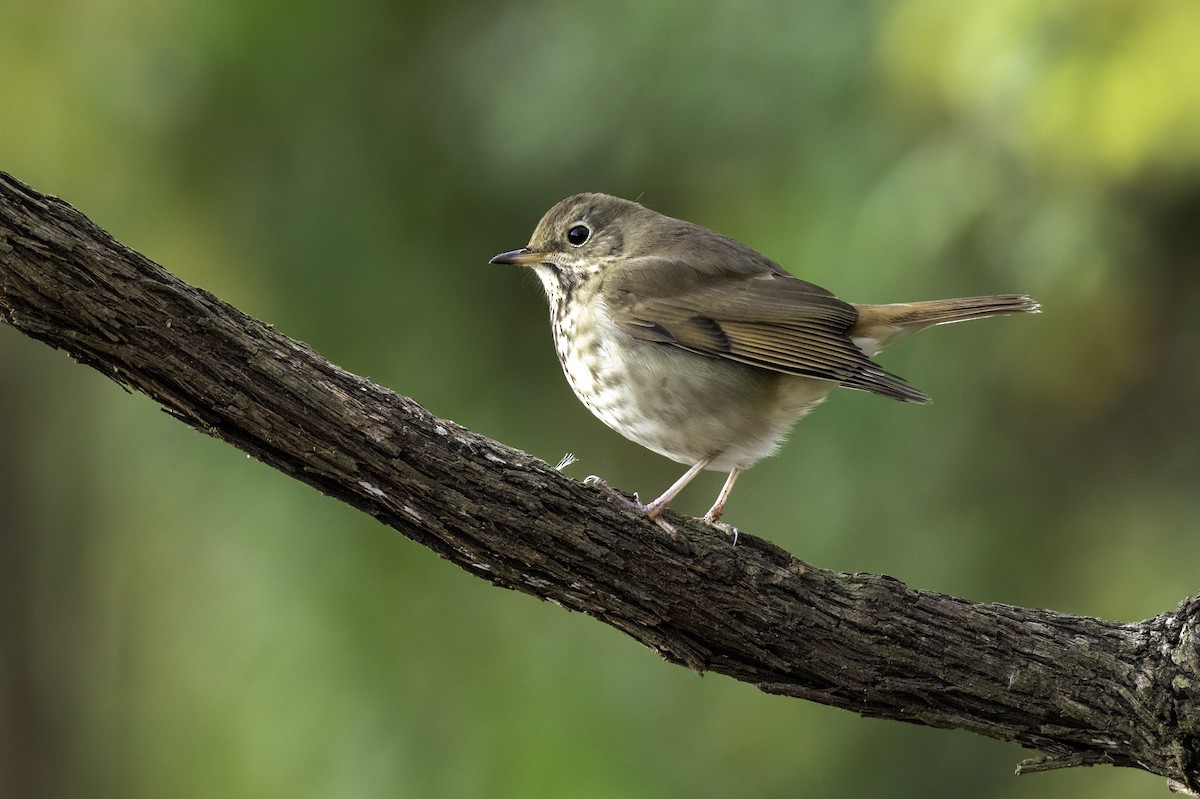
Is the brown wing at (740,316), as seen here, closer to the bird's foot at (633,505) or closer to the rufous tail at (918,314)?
the rufous tail at (918,314)

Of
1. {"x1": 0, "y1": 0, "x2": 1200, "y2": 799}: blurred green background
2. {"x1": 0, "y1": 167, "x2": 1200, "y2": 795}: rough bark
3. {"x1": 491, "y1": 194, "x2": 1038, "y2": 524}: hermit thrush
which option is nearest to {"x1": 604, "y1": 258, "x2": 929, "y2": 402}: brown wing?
{"x1": 491, "y1": 194, "x2": 1038, "y2": 524}: hermit thrush

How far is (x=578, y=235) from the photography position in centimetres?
498

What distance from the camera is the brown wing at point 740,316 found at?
14.4 ft

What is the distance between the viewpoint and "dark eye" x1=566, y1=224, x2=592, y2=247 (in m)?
4.97

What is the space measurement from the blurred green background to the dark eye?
146 cm

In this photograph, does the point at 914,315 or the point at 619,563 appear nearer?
the point at 619,563

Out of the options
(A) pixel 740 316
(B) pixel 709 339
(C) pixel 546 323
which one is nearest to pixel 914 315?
(A) pixel 740 316

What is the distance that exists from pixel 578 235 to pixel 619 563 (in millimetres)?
1785

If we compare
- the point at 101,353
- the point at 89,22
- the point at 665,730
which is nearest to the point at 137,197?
the point at 89,22

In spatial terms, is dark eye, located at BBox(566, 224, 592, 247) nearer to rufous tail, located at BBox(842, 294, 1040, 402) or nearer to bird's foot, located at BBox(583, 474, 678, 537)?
rufous tail, located at BBox(842, 294, 1040, 402)

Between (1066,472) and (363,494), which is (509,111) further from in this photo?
(363,494)

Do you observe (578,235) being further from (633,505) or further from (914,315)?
(633,505)

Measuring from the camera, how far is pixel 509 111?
21.7 feet

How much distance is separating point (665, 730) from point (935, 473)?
6.07ft
